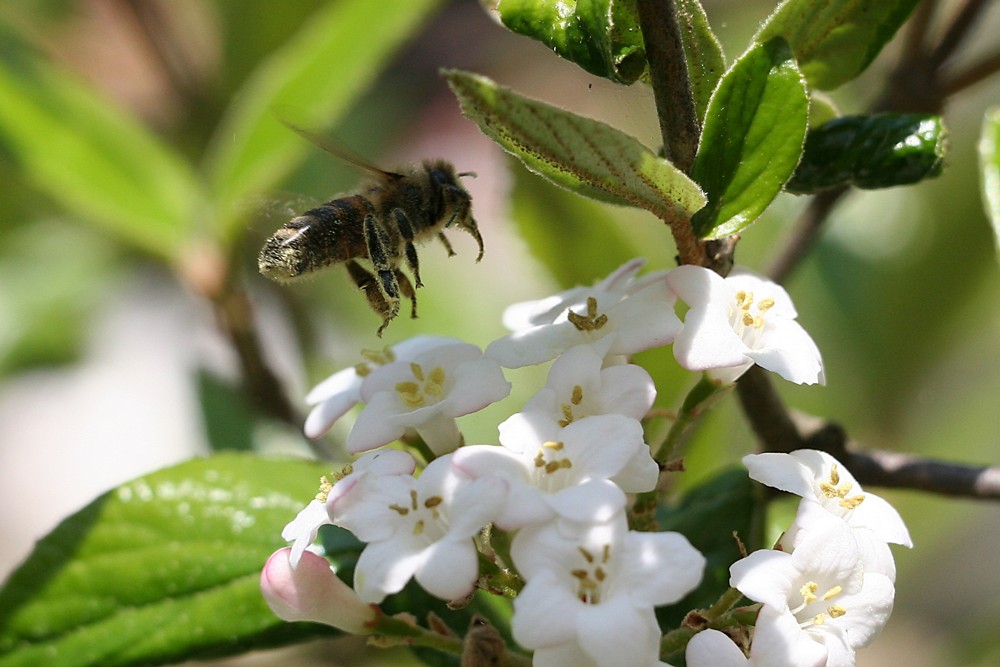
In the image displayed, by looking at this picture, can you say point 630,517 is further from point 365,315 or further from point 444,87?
point 444,87

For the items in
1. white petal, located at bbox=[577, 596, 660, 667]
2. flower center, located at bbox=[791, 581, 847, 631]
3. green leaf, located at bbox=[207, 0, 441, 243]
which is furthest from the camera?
green leaf, located at bbox=[207, 0, 441, 243]

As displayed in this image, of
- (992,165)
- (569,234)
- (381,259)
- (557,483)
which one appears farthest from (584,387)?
(569,234)

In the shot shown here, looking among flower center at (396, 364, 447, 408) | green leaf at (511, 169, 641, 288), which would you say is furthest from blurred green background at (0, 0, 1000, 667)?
flower center at (396, 364, 447, 408)

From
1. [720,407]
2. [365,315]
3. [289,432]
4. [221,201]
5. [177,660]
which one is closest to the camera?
[177,660]

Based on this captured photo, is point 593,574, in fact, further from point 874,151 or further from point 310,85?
point 310,85

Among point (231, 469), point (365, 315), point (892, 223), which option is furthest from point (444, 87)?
point (231, 469)

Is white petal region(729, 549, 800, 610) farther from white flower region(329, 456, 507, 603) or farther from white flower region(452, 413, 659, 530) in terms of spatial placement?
white flower region(329, 456, 507, 603)
